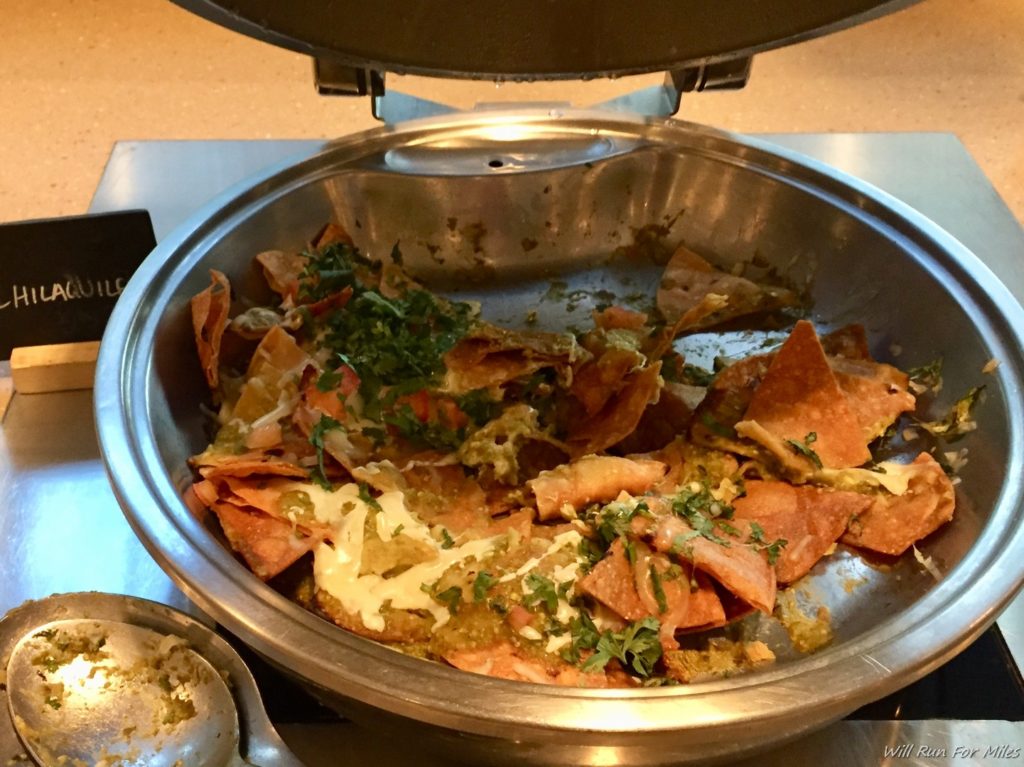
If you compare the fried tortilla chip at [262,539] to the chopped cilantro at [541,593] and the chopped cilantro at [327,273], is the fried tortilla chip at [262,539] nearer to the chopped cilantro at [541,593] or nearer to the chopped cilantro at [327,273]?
the chopped cilantro at [541,593]

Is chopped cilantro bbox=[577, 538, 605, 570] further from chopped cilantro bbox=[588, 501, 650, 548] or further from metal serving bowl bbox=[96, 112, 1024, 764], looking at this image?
metal serving bowl bbox=[96, 112, 1024, 764]

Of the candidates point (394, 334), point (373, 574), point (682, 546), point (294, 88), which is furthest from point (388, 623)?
point (294, 88)

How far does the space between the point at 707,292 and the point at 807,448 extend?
0.91ft

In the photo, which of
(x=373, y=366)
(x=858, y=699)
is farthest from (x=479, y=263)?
(x=858, y=699)

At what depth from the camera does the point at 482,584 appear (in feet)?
2.63

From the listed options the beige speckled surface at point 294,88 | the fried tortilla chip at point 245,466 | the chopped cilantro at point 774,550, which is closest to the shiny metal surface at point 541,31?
the fried tortilla chip at point 245,466

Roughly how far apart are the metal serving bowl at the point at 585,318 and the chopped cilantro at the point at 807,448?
102mm

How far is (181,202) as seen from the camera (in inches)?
53.7

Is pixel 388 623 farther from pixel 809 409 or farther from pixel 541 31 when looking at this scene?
pixel 541 31

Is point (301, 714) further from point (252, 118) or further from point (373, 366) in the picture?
point (252, 118)

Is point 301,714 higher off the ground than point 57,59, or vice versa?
point 57,59

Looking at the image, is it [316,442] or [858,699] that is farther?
[316,442]

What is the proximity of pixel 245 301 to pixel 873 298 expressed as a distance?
29.4 inches

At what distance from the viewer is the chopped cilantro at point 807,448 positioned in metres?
0.94
